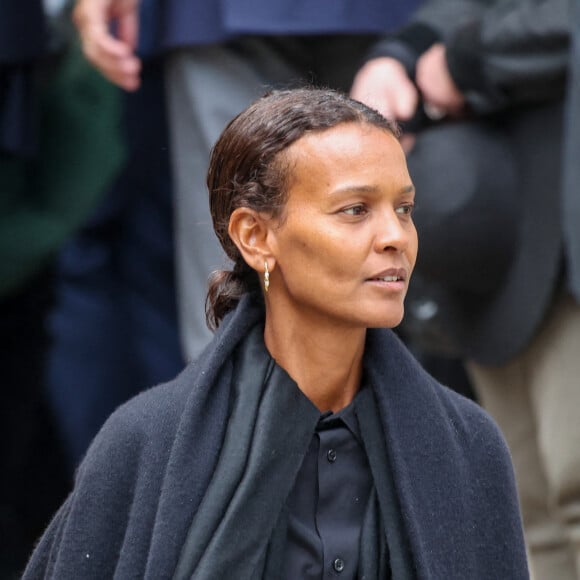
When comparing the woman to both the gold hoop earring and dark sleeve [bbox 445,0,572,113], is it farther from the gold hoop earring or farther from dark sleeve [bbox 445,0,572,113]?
dark sleeve [bbox 445,0,572,113]

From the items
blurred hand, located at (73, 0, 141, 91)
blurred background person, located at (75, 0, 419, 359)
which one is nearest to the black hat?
blurred background person, located at (75, 0, 419, 359)

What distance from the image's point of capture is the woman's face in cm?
247

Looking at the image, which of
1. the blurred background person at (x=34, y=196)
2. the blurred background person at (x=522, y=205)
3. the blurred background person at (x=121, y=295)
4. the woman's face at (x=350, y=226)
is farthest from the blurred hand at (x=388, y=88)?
the blurred background person at (x=121, y=295)

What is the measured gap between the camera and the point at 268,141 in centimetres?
253

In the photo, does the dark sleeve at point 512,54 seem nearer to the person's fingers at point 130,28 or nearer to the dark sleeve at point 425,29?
the dark sleeve at point 425,29

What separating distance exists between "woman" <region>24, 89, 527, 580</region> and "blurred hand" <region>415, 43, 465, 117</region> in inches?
45.7

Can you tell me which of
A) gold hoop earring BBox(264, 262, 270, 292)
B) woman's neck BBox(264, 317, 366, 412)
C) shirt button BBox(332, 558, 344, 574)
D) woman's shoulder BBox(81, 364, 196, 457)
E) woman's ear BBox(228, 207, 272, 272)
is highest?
woman's ear BBox(228, 207, 272, 272)

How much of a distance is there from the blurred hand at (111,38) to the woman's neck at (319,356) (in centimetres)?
160

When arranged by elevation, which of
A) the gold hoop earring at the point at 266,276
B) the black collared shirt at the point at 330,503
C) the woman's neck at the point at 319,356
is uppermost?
the gold hoop earring at the point at 266,276

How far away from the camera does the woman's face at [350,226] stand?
97.1 inches

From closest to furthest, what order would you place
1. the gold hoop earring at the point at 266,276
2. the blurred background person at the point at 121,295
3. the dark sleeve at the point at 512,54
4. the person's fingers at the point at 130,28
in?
the gold hoop earring at the point at 266,276 → the dark sleeve at the point at 512,54 → the person's fingers at the point at 130,28 → the blurred background person at the point at 121,295

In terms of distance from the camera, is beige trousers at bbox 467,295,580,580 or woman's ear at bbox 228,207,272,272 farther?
beige trousers at bbox 467,295,580,580

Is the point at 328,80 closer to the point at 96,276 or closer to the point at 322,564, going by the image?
the point at 96,276

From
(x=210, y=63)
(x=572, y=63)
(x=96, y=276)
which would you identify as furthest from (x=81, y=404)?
(x=572, y=63)
